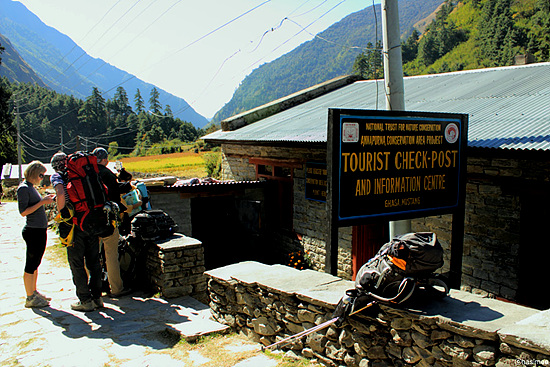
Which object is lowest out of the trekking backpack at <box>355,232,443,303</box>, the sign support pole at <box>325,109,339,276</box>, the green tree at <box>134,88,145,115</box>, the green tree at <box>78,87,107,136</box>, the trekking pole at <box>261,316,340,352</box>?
the trekking pole at <box>261,316,340,352</box>

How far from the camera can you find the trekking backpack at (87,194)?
5.75 metres

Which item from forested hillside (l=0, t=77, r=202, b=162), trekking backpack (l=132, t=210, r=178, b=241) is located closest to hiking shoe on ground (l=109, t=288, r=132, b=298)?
trekking backpack (l=132, t=210, r=178, b=241)

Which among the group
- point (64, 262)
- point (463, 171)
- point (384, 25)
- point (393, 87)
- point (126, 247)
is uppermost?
point (384, 25)

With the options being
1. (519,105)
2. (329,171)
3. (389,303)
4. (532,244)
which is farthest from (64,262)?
(519,105)

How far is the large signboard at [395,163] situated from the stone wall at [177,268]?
120 inches

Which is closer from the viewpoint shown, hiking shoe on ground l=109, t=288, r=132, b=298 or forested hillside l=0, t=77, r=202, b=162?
hiking shoe on ground l=109, t=288, r=132, b=298

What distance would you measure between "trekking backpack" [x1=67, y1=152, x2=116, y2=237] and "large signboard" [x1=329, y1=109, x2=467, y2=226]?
3.29 meters

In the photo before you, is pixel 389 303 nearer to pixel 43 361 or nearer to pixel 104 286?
pixel 43 361

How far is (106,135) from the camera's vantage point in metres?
105

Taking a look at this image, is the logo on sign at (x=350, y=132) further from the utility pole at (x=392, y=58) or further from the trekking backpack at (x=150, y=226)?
the trekking backpack at (x=150, y=226)

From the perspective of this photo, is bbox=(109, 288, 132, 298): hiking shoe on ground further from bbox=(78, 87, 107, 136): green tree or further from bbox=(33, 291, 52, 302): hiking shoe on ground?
bbox=(78, 87, 107, 136): green tree

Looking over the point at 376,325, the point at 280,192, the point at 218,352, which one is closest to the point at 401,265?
the point at 376,325

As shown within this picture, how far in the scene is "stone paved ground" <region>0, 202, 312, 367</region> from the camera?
4.43m

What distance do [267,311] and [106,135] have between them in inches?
4270
